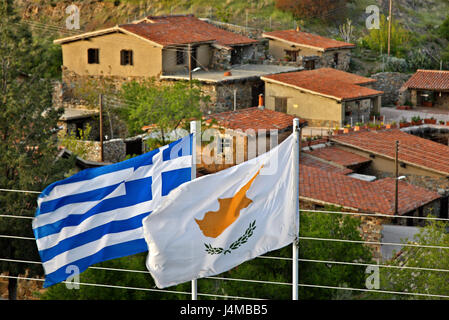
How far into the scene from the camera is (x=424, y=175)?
37875 mm

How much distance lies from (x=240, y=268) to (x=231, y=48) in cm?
3475

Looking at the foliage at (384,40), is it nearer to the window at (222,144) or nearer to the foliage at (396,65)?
the foliage at (396,65)

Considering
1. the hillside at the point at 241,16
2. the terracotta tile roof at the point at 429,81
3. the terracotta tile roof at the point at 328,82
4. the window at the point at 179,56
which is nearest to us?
the terracotta tile roof at the point at 328,82

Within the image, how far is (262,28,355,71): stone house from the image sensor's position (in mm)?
55031

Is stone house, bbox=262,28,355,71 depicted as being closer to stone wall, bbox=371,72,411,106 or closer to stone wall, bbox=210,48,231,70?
stone wall, bbox=371,72,411,106

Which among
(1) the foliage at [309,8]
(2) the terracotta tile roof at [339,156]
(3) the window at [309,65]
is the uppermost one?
(1) the foliage at [309,8]

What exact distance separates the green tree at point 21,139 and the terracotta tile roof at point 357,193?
30.3 feet

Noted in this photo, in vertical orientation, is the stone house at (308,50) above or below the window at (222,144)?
above

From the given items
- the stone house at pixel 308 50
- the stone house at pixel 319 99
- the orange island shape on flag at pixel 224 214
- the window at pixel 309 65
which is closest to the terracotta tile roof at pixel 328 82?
the stone house at pixel 319 99

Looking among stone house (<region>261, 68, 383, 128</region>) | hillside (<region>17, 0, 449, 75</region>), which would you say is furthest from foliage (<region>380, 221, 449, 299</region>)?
hillside (<region>17, 0, 449, 75</region>)

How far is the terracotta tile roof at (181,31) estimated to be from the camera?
4941 centimetres

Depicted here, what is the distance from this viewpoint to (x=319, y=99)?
46562mm
